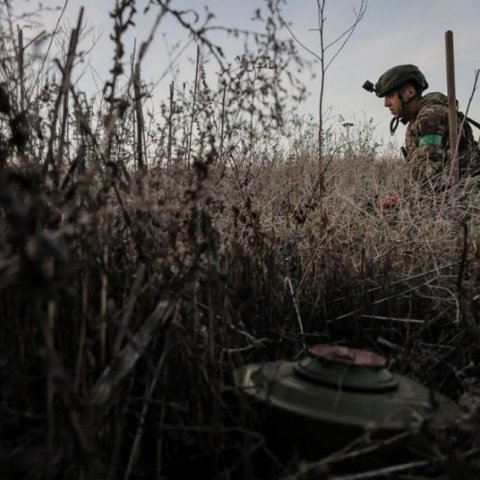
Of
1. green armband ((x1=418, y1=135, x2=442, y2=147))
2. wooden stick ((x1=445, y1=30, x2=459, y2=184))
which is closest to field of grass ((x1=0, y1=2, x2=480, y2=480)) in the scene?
wooden stick ((x1=445, y1=30, x2=459, y2=184))

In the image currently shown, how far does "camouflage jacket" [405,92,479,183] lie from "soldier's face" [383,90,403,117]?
0.68ft

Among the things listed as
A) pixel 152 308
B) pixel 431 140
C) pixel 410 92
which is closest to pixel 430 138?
pixel 431 140

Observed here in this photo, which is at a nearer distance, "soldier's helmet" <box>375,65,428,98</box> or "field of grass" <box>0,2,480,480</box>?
"field of grass" <box>0,2,480,480</box>

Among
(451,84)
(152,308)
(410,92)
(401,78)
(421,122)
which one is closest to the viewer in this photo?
(152,308)

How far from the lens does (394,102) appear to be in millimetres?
5523

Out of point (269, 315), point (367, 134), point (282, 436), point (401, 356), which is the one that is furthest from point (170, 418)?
point (367, 134)

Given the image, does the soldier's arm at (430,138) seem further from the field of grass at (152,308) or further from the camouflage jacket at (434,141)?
the field of grass at (152,308)

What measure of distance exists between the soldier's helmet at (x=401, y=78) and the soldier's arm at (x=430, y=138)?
41 centimetres

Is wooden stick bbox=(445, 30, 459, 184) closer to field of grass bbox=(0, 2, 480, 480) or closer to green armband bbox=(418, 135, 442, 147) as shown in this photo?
green armband bbox=(418, 135, 442, 147)

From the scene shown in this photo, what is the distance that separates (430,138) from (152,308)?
403 centimetres

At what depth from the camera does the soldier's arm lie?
484 cm

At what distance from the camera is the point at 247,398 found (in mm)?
1578

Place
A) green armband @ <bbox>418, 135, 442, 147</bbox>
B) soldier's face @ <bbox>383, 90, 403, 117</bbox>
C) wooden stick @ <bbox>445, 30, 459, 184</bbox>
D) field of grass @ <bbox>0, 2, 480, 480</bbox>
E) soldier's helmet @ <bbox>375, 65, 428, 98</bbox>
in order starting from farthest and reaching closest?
1. soldier's face @ <bbox>383, 90, 403, 117</bbox>
2. soldier's helmet @ <bbox>375, 65, 428, 98</bbox>
3. green armband @ <bbox>418, 135, 442, 147</bbox>
4. wooden stick @ <bbox>445, 30, 459, 184</bbox>
5. field of grass @ <bbox>0, 2, 480, 480</bbox>

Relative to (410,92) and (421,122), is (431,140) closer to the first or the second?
(421,122)
